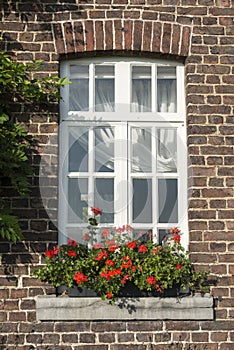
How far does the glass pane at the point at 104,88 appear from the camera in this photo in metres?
6.62

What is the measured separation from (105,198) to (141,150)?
67 cm

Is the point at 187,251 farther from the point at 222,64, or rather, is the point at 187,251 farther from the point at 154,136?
the point at 222,64

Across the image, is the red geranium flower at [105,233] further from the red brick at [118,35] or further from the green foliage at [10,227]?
the red brick at [118,35]

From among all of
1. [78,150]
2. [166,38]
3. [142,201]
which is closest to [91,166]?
[78,150]

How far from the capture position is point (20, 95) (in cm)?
643

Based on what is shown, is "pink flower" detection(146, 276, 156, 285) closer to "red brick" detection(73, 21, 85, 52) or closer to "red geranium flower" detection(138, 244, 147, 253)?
"red geranium flower" detection(138, 244, 147, 253)

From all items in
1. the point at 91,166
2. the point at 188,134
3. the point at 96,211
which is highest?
the point at 188,134

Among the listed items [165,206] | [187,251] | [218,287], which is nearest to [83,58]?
[165,206]

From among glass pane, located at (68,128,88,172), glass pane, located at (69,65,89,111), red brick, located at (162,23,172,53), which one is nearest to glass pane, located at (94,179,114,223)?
glass pane, located at (68,128,88,172)

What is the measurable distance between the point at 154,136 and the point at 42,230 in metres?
1.60

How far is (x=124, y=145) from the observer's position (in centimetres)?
653

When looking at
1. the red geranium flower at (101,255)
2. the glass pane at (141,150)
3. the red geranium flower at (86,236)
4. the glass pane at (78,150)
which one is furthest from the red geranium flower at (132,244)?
the glass pane at (78,150)

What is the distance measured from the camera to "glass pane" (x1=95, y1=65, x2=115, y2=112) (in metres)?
6.62

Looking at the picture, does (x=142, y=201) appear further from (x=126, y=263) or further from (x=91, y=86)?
(x=91, y=86)
